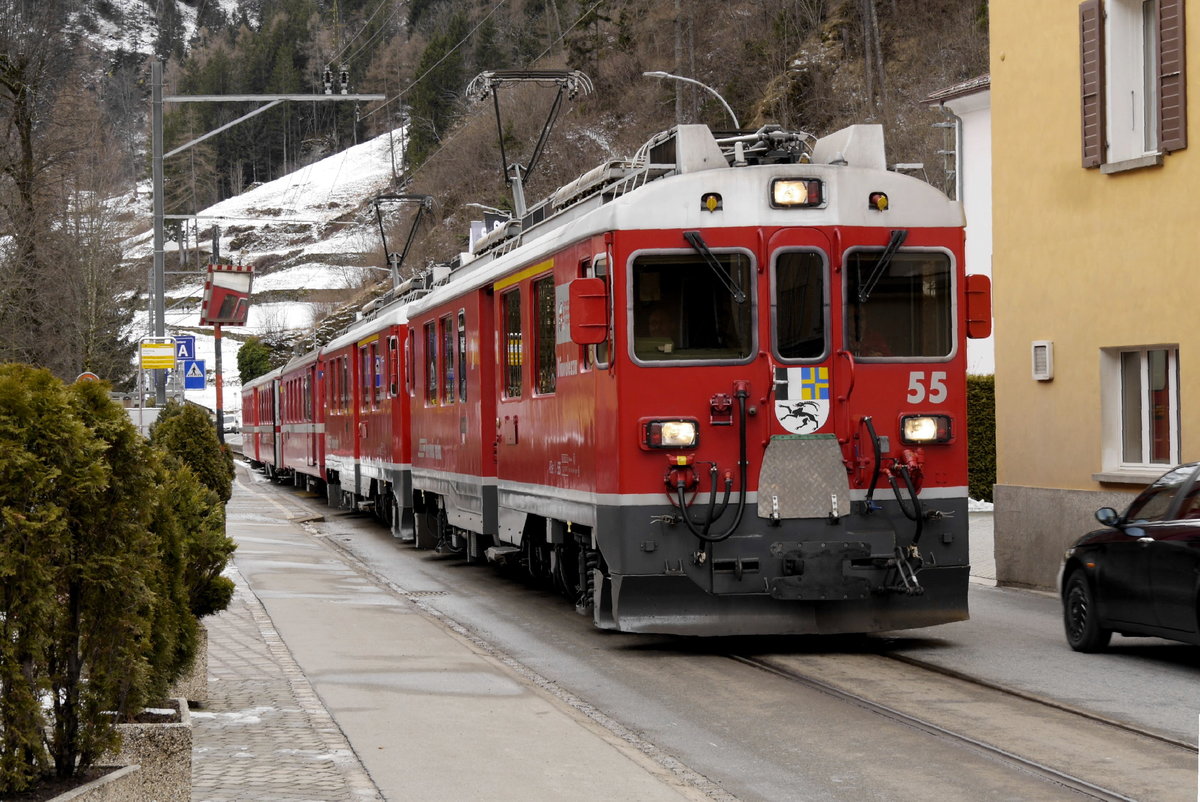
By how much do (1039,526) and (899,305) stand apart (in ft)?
19.2

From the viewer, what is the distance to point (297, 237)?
170 m

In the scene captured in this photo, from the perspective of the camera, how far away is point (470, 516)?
57.7ft

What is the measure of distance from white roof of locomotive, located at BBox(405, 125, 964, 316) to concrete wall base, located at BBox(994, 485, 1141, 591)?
502 centimetres

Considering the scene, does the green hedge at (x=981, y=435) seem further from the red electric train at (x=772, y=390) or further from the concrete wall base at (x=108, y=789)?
the concrete wall base at (x=108, y=789)

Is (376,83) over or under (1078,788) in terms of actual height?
over

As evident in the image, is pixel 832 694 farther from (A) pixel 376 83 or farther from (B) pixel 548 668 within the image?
(A) pixel 376 83

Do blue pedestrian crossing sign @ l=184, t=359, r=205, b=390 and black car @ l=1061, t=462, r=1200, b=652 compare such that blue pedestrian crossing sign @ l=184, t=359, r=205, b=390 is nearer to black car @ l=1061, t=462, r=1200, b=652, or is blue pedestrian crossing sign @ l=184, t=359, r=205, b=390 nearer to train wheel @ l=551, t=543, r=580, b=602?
train wheel @ l=551, t=543, r=580, b=602

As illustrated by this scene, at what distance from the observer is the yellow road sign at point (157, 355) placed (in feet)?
87.7

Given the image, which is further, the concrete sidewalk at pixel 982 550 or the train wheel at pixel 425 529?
the train wheel at pixel 425 529

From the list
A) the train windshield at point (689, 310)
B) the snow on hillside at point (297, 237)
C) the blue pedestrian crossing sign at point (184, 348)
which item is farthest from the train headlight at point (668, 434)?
the snow on hillside at point (297, 237)

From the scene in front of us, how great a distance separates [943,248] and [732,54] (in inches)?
2385

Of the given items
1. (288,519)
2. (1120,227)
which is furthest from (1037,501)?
(288,519)

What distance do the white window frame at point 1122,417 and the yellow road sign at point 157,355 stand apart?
51.0 ft

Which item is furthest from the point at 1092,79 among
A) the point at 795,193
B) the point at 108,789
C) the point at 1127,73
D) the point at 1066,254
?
the point at 108,789
